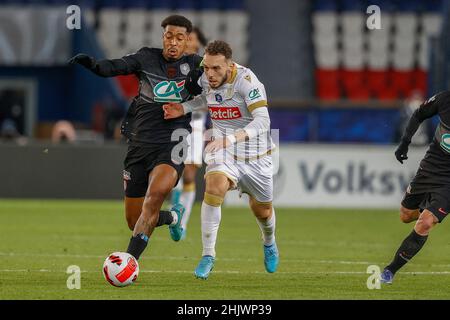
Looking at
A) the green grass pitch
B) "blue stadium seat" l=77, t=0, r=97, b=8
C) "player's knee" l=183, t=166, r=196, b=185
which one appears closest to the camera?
the green grass pitch

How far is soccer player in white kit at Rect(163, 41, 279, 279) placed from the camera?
32.7 feet

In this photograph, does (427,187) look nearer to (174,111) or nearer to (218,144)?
(218,144)

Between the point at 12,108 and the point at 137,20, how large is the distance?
3.88m

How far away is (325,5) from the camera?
2988cm

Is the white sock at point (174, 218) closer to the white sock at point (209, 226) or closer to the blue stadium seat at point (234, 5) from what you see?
the white sock at point (209, 226)

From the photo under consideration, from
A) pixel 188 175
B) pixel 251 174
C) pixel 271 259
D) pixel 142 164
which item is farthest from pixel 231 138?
pixel 188 175

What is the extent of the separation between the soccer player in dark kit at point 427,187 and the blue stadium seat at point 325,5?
64.5 feet

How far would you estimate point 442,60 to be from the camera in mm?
23438

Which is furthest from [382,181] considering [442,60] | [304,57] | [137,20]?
[137,20]

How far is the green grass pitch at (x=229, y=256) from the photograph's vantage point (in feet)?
30.5

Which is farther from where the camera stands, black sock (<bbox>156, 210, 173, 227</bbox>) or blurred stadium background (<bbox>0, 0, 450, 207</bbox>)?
blurred stadium background (<bbox>0, 0, 450, 207</bbox>)

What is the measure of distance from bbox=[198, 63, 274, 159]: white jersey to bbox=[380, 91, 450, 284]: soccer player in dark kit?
1301mm

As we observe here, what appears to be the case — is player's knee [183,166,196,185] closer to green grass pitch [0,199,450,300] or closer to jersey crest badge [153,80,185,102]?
green grass pitch [0,199,450,300]

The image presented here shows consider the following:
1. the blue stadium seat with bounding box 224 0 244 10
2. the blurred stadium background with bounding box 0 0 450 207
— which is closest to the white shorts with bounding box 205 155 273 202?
the blurred stadium background with bounding box 0 0 450 207
